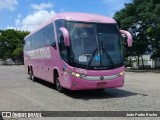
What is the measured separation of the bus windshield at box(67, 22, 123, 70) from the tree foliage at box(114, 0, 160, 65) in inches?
883

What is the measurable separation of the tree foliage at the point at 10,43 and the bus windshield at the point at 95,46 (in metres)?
72.9

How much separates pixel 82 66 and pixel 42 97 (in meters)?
2.11

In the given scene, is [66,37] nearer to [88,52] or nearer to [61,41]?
[88,52]

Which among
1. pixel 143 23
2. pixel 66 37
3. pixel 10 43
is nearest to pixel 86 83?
pixel 66 37

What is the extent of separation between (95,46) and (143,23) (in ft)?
95.9

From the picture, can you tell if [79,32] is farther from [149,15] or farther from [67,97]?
[149,15]

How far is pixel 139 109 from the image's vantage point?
1062cm

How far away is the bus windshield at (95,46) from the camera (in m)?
13.5

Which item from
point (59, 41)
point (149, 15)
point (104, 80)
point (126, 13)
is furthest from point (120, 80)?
point (126, 13)

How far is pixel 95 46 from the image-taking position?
13734mm

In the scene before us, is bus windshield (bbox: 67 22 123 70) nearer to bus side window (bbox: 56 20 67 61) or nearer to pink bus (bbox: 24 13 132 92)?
pink bus (bbox: 24 13 132 92)

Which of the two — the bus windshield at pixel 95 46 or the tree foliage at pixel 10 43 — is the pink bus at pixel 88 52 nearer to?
the bus windshield at pixel 95 46

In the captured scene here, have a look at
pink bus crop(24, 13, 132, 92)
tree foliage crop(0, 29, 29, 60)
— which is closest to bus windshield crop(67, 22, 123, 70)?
pink bus crop(24, 13, 132, 92)

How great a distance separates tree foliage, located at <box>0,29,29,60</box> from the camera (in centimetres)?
8756
